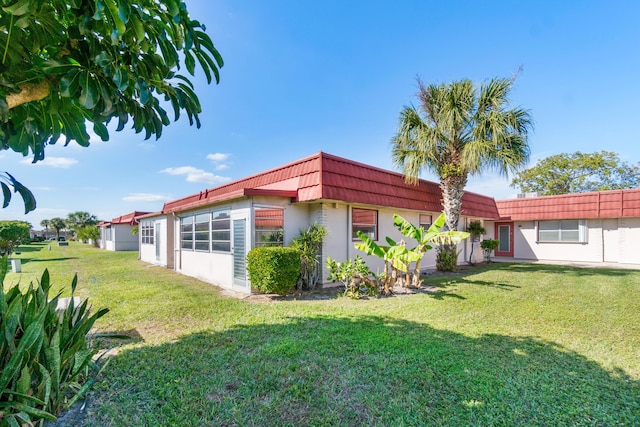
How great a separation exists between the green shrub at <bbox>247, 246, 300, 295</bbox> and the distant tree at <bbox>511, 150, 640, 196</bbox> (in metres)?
32.9

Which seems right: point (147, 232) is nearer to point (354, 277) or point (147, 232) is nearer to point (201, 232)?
point (201, 232)

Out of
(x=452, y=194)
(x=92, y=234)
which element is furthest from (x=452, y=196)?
(x=92, y=234)

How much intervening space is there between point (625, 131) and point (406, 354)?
2267 centimetres

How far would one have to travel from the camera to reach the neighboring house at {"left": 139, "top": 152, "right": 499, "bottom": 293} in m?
9.02

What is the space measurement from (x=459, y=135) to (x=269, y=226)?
8.88 meters

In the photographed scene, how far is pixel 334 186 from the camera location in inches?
359

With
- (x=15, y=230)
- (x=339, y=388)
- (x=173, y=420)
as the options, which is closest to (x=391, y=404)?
(x=339, y=388)

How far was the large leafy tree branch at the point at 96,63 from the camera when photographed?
1.95 meters

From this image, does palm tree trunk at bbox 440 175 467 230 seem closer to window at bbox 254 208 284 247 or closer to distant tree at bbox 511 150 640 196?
window at bbox 254 208 284 247


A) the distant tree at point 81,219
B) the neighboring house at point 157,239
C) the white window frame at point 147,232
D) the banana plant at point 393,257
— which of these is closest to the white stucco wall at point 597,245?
the banana plant at point 393,257

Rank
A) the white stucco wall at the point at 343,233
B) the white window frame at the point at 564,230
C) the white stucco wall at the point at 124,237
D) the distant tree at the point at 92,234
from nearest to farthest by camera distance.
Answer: the white stucco wall at the point at 343,233
the white window frame at the point at 564,230
the white stucco wall at the point at 124,237
the distant tree at the point at 92,234

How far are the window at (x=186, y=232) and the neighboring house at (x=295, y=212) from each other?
46mm

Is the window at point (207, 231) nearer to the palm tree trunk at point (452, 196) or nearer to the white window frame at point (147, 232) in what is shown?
the white window frame at point (147, 232)

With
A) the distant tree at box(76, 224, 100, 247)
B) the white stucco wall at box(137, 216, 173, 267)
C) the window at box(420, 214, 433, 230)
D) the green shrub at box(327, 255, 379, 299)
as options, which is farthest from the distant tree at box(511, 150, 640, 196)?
the distant tree at box(76, 224, 100, 247)
